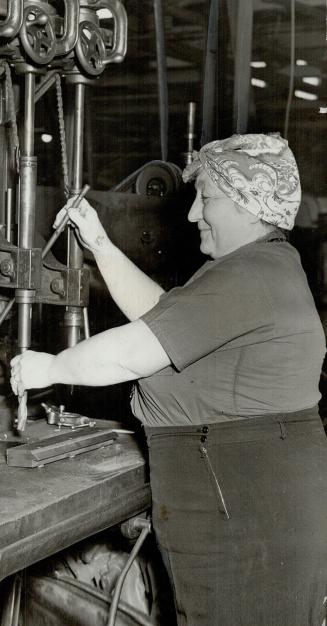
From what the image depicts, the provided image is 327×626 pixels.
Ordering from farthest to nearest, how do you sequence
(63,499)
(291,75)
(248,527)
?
1. (291,75)
2. (248,527)
3. (63,499)

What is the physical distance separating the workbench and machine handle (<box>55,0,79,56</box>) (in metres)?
0.88

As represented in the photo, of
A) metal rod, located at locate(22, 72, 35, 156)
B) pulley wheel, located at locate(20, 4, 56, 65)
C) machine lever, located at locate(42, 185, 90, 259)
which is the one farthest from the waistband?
pulley wheel, located at locate(20, 4, 56, 65)

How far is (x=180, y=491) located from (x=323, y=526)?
0.97 ft

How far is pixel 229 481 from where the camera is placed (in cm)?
146

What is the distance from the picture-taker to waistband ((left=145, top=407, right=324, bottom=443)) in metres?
1.46

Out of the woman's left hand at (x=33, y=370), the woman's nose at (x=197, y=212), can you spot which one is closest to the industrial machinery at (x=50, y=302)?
the woman's left hand at (x=33, y=370)

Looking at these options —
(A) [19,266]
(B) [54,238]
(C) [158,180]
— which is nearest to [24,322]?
(A) [19,266]

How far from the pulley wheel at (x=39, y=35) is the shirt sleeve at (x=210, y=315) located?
0.62 m

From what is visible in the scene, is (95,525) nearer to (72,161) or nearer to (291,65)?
(72,161)

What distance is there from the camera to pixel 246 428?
4.81 ft

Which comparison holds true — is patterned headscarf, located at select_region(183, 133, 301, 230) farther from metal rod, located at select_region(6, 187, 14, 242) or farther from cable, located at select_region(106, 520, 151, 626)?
cable, located at select_region(106, 520, 151, 626)

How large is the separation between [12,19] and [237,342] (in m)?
0.80

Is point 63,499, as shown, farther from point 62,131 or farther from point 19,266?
point 62,131

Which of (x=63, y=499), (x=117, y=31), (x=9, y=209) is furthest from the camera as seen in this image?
(x=9, y=209)
